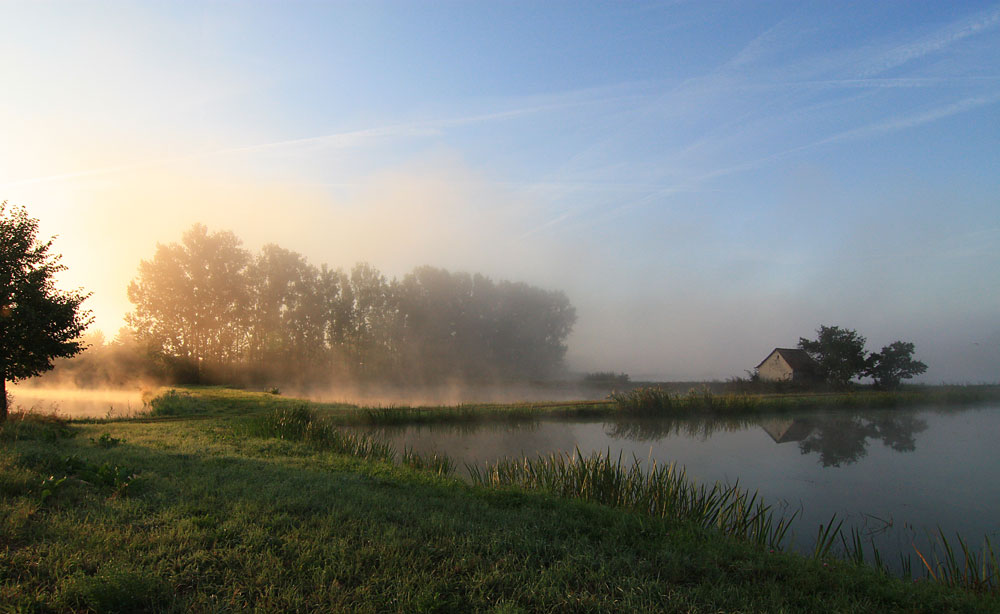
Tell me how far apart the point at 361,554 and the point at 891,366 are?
37.4m

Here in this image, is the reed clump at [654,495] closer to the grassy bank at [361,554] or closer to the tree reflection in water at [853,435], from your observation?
the grassy bank at [361,554]

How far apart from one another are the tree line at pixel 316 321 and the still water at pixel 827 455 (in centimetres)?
2795

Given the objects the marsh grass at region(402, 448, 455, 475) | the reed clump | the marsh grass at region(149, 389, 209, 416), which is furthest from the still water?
the marsh grass at region(149, 389, 209, 416)

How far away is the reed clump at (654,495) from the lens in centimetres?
596

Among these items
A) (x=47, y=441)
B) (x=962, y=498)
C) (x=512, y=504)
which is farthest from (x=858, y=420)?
(x=47, y=441)

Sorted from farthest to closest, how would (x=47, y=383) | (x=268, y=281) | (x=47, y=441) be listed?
(x=268, y=281) → (x=47, y=383) → (x=47, y=441)

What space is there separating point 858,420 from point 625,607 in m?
20.9

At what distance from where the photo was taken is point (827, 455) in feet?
40.4

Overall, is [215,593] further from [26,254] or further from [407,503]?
[26,254]

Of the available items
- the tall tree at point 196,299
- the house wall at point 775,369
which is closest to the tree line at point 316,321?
the tall tree at point 196,299

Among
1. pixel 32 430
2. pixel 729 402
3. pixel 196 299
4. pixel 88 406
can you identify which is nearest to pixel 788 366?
pixel 729 402

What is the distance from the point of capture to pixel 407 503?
5.61 meters

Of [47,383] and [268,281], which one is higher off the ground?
[268,281]

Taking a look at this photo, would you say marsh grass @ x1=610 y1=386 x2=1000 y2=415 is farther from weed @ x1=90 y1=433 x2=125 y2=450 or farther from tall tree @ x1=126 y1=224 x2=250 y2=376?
tall tree @ x1=126 y1=224 x2=250 y2=376
